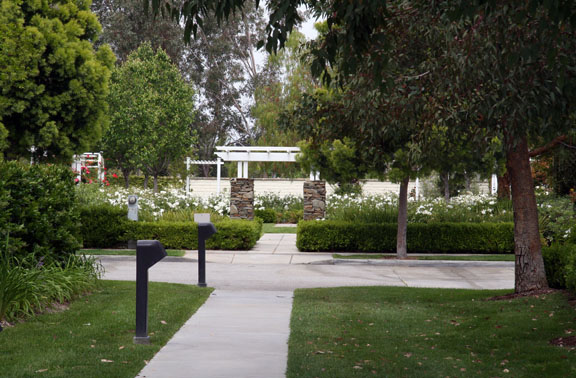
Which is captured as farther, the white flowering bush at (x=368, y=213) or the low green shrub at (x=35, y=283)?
the white flowering bush at (x=368, y=213)

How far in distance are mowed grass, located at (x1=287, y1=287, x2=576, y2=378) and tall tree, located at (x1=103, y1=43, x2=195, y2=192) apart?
26.7 meters

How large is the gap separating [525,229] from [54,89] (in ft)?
51.4

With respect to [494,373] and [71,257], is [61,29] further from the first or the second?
[494,373]

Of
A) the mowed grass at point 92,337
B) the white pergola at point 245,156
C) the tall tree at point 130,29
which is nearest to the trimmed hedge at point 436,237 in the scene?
the white pergola at point 245,156

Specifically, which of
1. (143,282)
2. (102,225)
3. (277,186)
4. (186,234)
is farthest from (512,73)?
(277,186)

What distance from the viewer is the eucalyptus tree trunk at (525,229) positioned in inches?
420

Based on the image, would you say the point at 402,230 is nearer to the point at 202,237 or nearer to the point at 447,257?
the point at 447,257

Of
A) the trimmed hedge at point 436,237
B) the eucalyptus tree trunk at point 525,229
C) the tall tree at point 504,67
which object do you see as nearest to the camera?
the tall tree at point 504,67

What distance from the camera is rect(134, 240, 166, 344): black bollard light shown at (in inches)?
289

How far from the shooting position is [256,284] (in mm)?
13367

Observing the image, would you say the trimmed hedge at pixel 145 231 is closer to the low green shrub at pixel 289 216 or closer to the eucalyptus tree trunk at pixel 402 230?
the eucalyptus tree trunk at pixel 402 230

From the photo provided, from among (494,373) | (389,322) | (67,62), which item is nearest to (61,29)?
(67,62)

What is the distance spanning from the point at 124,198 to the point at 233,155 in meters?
7.22

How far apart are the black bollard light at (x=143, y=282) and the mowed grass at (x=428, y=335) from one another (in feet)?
5.18
